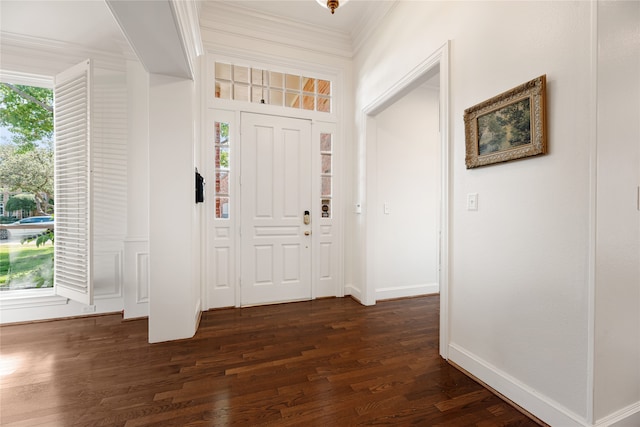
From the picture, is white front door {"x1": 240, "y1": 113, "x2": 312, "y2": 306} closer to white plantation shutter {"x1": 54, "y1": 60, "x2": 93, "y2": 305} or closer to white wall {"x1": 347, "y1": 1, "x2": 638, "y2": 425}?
white plantation shutter {"x1": 54, "y1": 60, "x2": 93, "y2": 305}

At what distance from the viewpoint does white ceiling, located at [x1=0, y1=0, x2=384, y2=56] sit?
2576 mm

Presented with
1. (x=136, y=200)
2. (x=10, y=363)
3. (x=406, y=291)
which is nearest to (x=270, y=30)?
(x=136, y=200)

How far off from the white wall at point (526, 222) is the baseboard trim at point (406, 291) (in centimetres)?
142

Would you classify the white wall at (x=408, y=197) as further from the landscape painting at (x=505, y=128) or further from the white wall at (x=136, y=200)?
the white wall at (x=136, y=200)

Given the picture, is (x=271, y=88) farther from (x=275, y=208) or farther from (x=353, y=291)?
(x=353, y=291)

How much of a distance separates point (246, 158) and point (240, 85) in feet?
2.97

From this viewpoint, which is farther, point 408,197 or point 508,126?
point 408,197

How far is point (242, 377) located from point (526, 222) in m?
2.08

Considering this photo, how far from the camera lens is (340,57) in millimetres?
3650

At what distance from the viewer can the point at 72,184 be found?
9.29ft

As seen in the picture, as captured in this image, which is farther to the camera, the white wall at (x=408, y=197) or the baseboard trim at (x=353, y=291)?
the white wall at (x=408, y=197)

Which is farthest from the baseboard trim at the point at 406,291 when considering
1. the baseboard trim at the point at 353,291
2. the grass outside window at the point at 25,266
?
the grass outside window at the point at 25,266

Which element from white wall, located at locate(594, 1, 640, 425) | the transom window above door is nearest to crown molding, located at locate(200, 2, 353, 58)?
the transom window above door

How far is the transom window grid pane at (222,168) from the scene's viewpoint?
3188 millimetres
